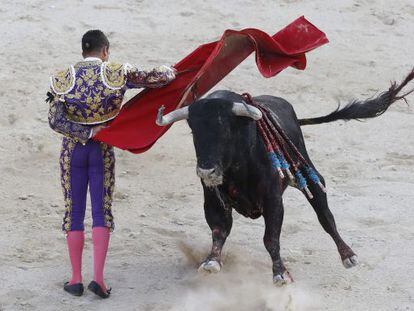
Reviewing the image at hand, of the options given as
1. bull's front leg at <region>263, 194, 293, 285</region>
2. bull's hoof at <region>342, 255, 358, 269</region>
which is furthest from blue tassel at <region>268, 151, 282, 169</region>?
bull's hoof at <region>342, 255, 358, 269</region>

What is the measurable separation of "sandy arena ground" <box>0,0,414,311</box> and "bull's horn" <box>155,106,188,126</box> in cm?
97

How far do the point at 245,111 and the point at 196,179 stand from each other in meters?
2.44

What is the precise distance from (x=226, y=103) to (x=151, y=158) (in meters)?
→ 2.77

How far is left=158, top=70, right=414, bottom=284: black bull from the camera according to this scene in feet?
16.0

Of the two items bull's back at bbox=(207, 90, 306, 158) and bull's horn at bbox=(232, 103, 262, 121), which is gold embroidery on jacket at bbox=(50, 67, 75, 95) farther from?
bull's back at bbox=(207, 90, 306, 158)

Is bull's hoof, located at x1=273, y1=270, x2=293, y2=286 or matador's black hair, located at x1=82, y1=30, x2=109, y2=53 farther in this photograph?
matador's black hair, located at x1=82, y1=30, x2=109, y2=53

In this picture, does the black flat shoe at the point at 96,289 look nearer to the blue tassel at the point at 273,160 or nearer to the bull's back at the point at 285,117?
the blue tassel at the point at 273,160

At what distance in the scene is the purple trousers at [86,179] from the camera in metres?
5.36

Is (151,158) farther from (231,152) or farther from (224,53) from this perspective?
(231,152)

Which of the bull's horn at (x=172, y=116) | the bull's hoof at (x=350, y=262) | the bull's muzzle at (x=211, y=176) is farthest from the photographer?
the bull's hoof at (x=350, y=262)

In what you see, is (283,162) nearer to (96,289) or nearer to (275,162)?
(275,162)

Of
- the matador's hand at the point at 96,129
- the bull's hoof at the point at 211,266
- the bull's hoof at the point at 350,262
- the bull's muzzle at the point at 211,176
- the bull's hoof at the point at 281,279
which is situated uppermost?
the matador's hand at the point at 96,129

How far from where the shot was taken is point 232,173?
5.14m

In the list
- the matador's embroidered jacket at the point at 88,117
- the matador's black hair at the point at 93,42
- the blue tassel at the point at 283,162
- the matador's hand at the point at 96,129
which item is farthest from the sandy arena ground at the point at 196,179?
the matador's black hair at the point at 93,42
